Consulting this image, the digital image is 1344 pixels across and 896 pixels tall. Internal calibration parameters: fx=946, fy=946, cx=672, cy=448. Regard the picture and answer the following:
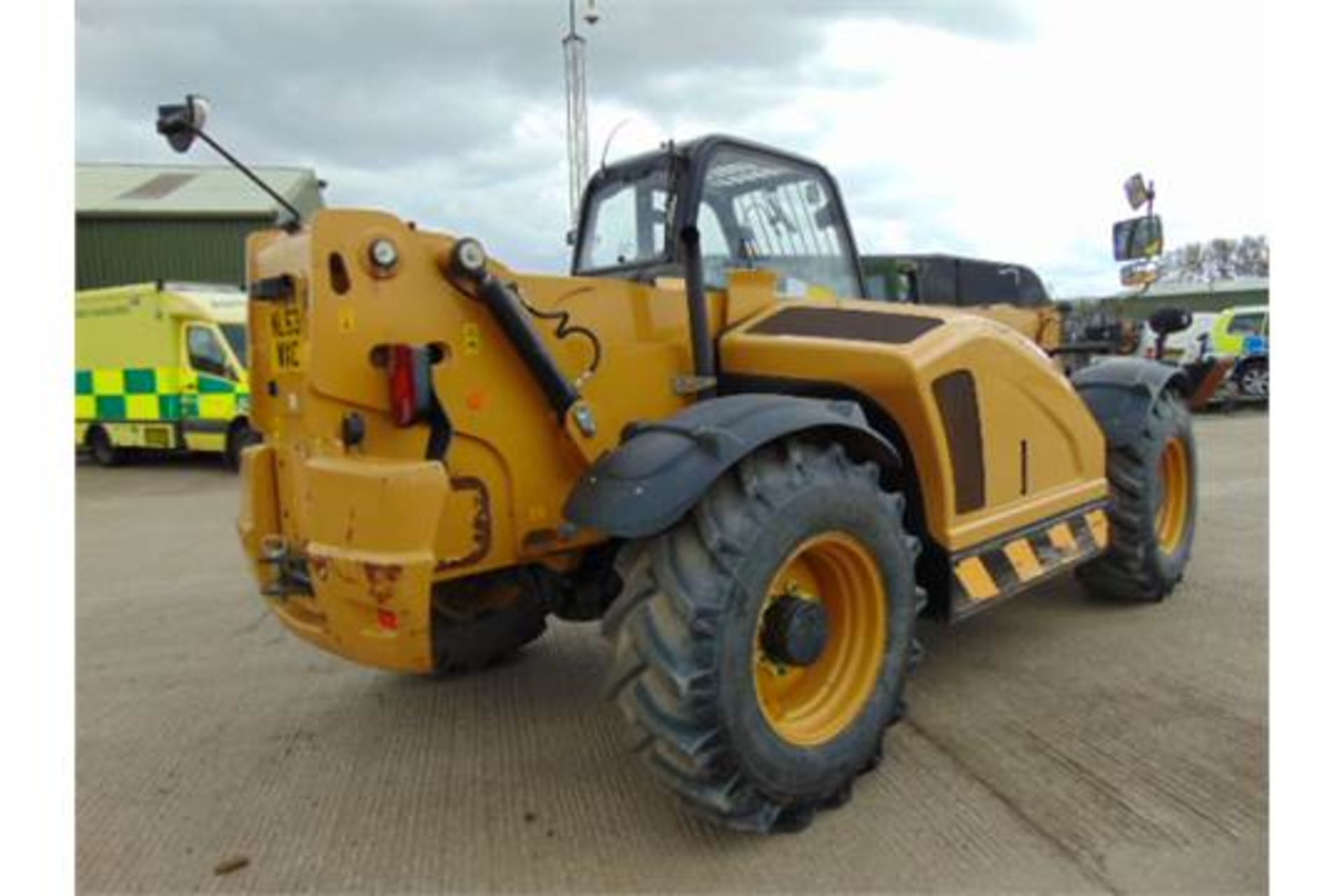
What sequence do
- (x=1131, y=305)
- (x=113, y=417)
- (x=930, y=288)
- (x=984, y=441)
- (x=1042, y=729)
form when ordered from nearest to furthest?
(x=1042, y=729) → (x=984, y=441) → (x=930, y=288) → (x=113, y=417) → (x=1131, y=305)

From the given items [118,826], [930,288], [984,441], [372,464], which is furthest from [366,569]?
[930,288]

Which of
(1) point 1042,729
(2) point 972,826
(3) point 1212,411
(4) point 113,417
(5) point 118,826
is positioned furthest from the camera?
(3) point 1212,411

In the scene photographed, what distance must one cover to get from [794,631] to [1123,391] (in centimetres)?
284

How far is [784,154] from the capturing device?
3.82 m

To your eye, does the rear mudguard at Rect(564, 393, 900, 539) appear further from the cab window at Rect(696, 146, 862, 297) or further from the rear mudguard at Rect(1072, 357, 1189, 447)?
the rear mudguard at Rect(1072, 357, 1189, 447)

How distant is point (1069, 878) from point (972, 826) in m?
0.30

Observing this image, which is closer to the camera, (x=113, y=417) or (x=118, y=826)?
(x=118, y=826)

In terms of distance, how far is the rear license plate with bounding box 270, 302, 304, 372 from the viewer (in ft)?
8.95

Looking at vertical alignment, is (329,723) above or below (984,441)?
below

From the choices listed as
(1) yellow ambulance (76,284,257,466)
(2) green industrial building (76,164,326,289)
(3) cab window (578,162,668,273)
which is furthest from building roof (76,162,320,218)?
(3) cab window (578,162,668,273)

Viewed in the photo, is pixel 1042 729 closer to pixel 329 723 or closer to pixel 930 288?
pixel 329 723

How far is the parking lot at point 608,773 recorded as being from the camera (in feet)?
8.23

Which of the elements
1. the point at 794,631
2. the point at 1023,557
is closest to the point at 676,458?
the point at 794,631

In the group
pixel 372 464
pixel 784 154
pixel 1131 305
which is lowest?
pixel 372 464
